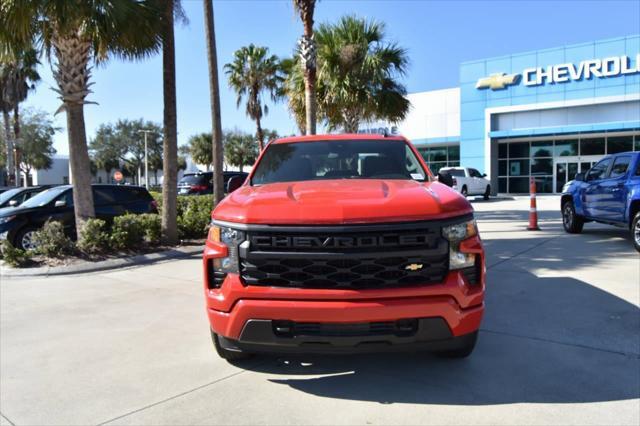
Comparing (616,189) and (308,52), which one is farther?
(308,52)

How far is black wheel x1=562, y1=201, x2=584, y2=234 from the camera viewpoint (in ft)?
36.4

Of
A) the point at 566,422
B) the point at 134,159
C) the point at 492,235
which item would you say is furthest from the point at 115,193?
the point at 134,159

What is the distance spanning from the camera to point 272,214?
127 inches

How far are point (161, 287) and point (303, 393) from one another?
435cm

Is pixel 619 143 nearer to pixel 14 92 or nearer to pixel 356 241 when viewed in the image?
pixel 356 241

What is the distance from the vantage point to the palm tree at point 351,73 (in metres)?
16.5

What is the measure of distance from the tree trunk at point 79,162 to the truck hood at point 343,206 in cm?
766

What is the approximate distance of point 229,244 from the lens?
3320 mm

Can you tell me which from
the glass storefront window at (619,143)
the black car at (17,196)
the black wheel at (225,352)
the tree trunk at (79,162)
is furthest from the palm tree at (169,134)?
the glass storefront window at (619,143)

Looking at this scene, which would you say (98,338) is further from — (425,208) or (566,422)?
(566,422)

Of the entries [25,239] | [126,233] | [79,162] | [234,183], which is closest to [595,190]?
[234,183]

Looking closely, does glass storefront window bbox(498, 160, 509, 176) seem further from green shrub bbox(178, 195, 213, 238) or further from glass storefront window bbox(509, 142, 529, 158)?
green shrub bbox(178, 195, 213, 238)

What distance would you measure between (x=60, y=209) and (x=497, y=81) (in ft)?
91.5

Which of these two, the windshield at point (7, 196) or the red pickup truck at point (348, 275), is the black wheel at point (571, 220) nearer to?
the red pickup truck at point (348, 275)
